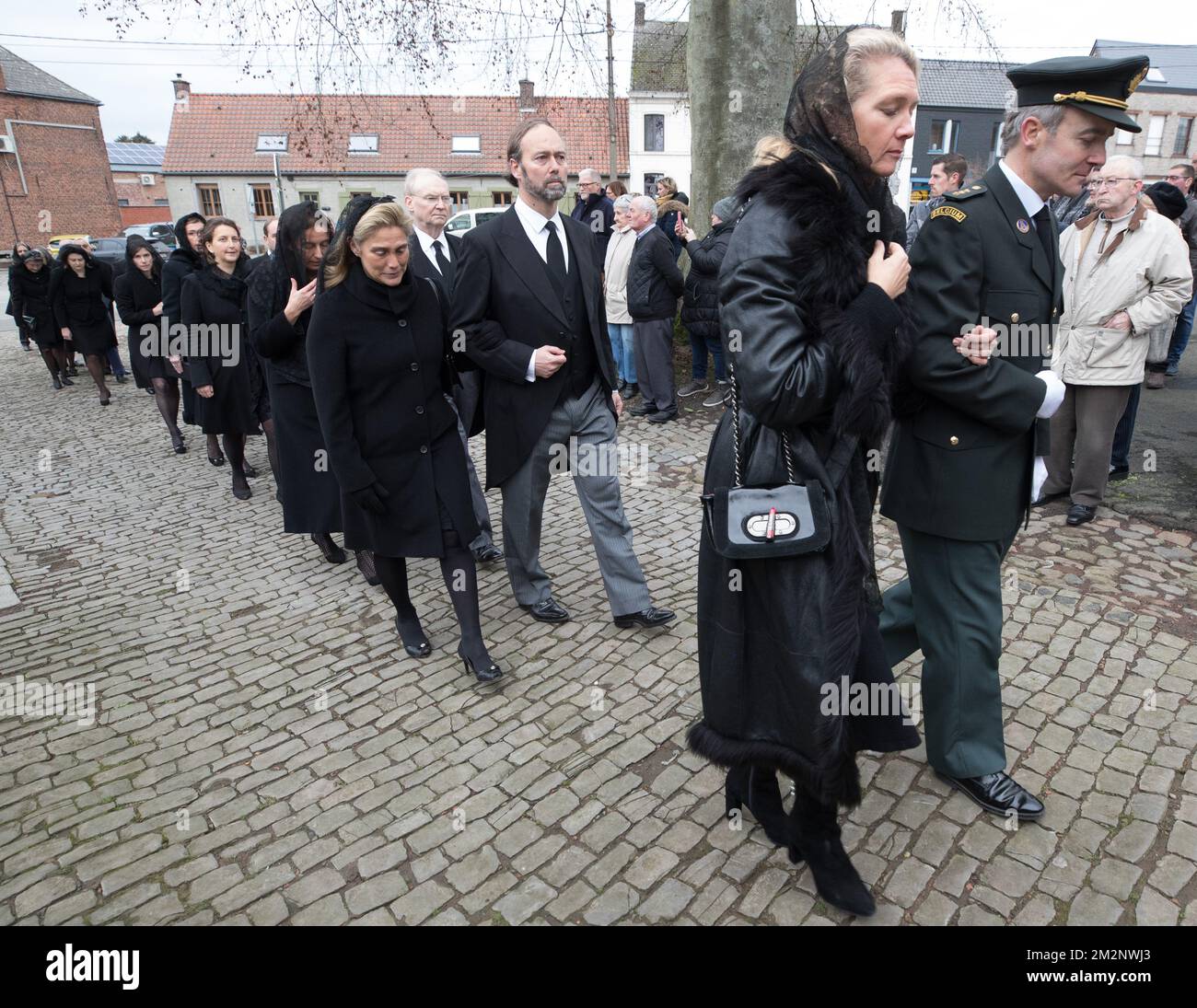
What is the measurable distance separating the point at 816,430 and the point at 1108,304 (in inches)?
167

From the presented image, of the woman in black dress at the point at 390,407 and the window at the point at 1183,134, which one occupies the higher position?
the window at the point at 1183,134

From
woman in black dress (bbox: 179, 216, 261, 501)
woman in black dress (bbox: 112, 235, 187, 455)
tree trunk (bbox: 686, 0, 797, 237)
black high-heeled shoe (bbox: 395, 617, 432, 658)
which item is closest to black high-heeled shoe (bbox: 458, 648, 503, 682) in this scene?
black high-heeled shoe (bbox: 395, 617, 432, 658)

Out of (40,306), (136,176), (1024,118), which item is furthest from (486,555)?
(136,176)

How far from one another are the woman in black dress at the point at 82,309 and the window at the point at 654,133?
120 ft

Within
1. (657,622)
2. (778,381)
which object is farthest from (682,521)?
(778,381)

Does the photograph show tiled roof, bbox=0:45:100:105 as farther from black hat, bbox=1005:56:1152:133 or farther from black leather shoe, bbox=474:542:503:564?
black hat, bbox=1005:56:1152:133

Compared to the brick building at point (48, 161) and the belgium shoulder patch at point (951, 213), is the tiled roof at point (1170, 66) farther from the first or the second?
the brick building at point (48, 161)

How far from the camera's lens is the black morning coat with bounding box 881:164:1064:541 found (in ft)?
8.04

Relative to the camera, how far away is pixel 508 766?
331 centimetres

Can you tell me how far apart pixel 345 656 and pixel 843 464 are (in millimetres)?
3059

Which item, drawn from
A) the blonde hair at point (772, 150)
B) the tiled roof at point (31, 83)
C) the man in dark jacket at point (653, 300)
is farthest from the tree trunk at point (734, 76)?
the tiled roof at point (31, 83)

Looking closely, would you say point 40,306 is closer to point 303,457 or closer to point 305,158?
point 303,457

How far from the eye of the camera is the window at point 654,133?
42.6 metres

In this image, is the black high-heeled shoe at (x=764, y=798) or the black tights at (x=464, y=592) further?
the black tights at (x=464, y=592)
